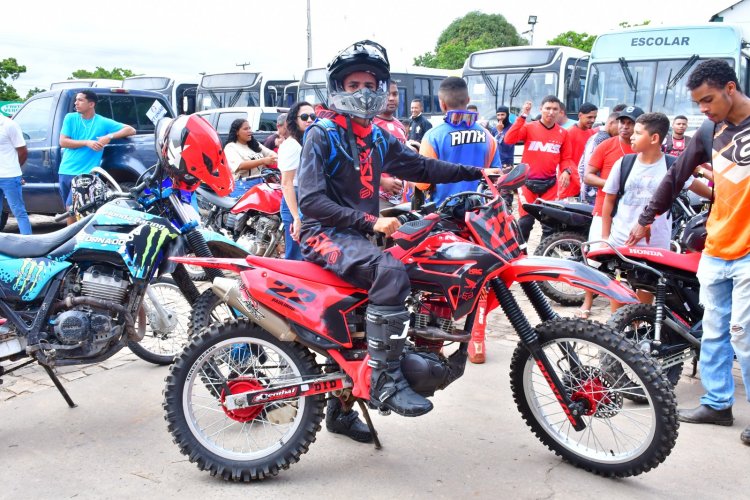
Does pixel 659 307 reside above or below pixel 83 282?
below

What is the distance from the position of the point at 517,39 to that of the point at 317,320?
58928 millimetres

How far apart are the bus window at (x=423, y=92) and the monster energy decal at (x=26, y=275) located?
15.7 metres

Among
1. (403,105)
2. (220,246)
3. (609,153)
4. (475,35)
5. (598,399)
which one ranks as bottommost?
(598,399)

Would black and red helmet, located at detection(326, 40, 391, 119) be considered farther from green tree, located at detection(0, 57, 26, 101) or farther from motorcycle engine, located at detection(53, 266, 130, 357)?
green tree, located at detection(0, 57, 26, 101)

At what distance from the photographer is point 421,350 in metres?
3.29

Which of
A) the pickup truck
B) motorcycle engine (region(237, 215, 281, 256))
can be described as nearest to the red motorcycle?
motorcycle engine (region(237, 215, 281, 256))

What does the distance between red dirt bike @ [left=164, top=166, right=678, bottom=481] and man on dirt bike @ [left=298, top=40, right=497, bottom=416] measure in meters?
0.12

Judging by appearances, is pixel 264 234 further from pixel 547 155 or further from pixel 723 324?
Answer: pixel 723 324

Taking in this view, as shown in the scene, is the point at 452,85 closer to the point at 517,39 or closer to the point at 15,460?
the point at 15,460

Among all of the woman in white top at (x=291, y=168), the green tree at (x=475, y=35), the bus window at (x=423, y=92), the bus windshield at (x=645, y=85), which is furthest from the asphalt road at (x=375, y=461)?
the green tree at (x=475, y=35)

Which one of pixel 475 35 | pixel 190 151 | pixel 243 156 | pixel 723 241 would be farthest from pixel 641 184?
pixel 475 35

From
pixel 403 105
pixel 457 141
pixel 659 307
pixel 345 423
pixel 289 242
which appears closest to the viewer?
pixel 345 423

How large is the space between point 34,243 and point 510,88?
497 inches

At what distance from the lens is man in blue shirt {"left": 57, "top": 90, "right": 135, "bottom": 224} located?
25.7 ft
